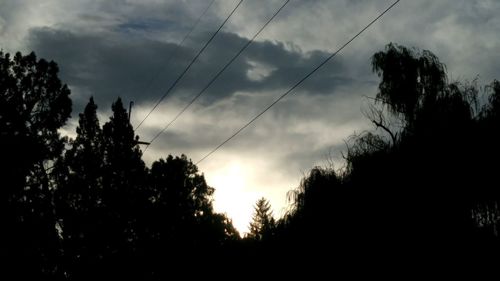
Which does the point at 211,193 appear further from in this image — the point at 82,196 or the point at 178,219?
the point at 82,196

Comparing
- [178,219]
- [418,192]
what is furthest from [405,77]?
[178,219]

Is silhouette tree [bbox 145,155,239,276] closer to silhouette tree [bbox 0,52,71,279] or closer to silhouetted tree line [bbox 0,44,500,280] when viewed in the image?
silhouetted tree line [bbox 0,44,500,280]

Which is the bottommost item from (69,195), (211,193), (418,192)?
(418,192)

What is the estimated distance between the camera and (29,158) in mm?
27906

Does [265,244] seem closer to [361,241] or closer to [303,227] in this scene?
[303,227]

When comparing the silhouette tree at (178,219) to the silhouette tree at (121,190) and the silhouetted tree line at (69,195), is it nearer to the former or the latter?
the silhouetted tree line at (69,195)

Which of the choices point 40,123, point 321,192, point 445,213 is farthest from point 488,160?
point 40,123

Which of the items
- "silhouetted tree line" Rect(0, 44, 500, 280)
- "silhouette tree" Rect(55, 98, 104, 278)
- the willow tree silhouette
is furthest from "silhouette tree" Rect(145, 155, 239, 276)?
the willow tree silhouette

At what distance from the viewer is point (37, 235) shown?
29.4 metres

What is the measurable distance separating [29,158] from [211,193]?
28888 mm

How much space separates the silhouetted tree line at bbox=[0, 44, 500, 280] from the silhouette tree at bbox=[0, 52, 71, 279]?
0.21ft

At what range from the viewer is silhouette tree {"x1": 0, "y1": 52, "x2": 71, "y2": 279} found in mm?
27906

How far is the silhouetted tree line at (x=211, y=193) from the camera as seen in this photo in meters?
11.6

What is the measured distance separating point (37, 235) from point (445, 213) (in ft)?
85.1
